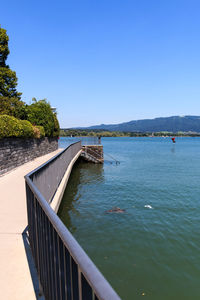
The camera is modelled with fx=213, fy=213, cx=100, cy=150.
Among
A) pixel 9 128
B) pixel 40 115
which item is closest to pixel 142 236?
pixel 9 128

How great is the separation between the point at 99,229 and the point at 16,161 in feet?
22.8

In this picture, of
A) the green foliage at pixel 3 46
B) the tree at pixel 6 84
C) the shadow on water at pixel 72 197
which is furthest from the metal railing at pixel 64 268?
the green foliage at pixel 3 46

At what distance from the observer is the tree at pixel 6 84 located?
1909cm

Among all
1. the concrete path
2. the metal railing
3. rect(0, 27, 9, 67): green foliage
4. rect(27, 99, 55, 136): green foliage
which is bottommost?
the concrete path

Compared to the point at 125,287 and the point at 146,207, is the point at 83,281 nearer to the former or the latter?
the point at 125,287

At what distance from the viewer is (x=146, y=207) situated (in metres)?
11.7

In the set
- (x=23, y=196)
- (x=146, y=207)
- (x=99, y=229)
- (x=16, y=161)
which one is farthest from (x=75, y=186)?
(x=23, y=196)

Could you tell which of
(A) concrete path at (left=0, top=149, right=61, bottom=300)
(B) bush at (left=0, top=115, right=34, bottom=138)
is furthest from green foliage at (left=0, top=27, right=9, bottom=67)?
(A) concrete path at (left=0, top=149, right=61, bottom=300)

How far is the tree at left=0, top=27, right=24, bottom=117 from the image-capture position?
19094 millimetres

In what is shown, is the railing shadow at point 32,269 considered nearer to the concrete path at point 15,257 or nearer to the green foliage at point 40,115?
the concrete path at point 15,257

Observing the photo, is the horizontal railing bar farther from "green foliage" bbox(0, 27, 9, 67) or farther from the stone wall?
"green foliage" bbox(0, 27, 9, 67)

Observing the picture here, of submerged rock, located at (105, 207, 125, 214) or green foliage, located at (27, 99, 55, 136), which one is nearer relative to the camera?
submerged rock, located at (105, 207, 125, 214)

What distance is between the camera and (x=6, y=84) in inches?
863

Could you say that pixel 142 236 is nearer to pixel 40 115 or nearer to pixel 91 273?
pixel 91 273
